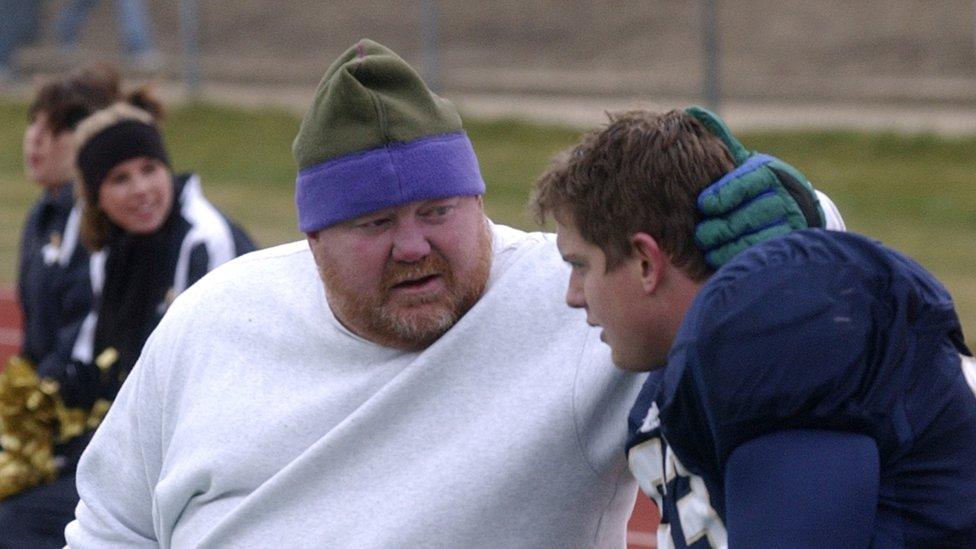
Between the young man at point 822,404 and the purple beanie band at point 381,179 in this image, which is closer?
the young man at point 822,404

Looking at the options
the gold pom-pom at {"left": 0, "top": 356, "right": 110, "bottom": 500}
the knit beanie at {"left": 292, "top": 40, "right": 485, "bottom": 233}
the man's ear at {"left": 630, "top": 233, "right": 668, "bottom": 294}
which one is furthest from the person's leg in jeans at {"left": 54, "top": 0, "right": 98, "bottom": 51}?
the man's ear at {"left": 630, "top": 233, "right": 668, "bottom": 294}

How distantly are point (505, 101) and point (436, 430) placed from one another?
12.0m

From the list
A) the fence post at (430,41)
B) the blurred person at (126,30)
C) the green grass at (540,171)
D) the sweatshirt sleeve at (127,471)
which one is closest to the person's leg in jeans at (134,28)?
Answer: the blurred person at (126,30)

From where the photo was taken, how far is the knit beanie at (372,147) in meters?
2.83

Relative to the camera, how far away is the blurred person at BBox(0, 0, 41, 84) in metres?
17.1

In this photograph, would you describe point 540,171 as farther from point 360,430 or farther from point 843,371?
point 843,371

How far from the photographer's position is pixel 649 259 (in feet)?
7.05

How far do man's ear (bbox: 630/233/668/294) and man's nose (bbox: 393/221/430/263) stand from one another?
74cm

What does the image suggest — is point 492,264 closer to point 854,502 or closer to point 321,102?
point 321,102

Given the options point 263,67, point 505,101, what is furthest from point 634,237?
point 263,67

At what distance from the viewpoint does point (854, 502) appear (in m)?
1.82

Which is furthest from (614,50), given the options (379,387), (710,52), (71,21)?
(379,387)

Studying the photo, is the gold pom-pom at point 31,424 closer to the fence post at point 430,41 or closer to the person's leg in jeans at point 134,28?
the fence post at point 430,41

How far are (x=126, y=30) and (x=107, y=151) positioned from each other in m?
12.5
